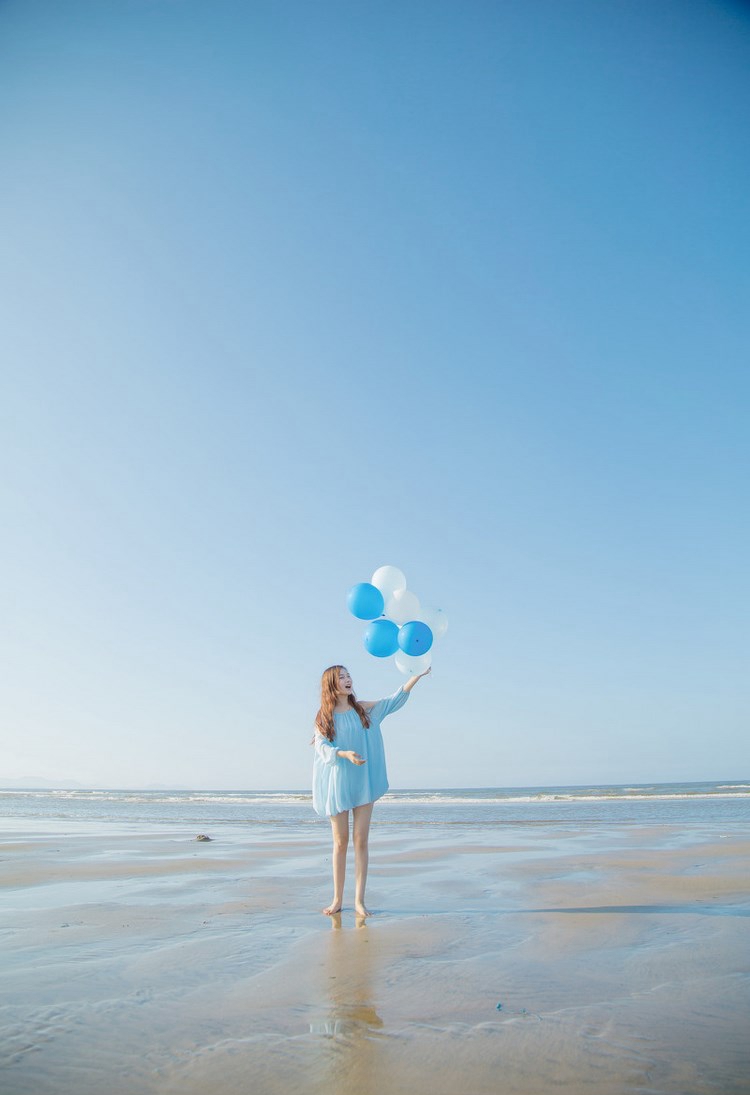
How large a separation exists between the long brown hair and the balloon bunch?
1038 mm

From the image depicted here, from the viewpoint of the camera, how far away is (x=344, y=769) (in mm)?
5855

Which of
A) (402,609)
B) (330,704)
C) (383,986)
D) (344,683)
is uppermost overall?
(402,609)

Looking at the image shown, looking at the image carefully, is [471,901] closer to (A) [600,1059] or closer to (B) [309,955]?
(B) [309,955]

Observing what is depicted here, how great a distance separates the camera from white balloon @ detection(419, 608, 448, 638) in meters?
7.46

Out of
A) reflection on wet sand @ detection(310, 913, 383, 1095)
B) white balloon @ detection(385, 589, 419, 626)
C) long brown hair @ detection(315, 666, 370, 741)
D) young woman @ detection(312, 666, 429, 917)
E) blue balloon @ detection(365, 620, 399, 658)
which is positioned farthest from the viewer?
white balloon @ detection(385, 589, 419, 626)

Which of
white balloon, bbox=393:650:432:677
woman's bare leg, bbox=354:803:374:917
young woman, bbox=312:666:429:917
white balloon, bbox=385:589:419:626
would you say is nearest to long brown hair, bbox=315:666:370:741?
young woman, bbox=312:666:429:917

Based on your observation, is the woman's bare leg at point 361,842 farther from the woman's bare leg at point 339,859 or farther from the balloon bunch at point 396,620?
the balloon bunch at point 396,620

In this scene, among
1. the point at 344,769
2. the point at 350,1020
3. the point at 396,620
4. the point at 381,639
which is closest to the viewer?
the point at 350,1020

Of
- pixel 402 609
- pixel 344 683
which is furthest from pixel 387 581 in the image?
pixel 344 683

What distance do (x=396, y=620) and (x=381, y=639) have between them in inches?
15.7

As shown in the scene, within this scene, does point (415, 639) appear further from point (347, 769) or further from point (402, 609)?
point (347, 769)

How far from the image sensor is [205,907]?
6332mm

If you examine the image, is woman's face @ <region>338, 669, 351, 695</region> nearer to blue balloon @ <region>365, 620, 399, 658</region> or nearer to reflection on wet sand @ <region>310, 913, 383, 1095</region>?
blue balloon @ <region>365, 620, 399, 658</region>

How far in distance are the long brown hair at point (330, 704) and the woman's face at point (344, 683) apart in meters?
0.03
